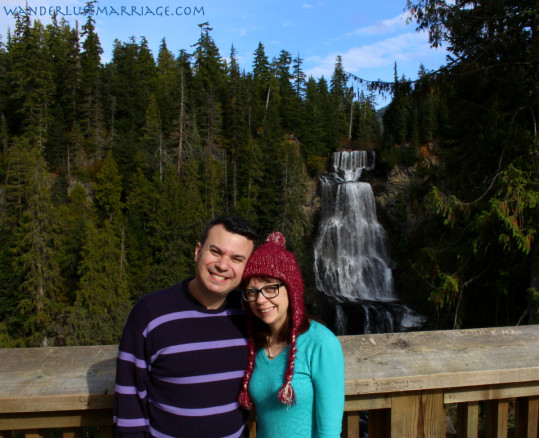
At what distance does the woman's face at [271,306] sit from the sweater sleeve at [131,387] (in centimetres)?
47

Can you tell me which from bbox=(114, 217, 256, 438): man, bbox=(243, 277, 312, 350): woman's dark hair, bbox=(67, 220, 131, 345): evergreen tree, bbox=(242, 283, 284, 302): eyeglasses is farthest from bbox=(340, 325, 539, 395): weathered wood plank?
bbox=(67, 220, 131, 345): evergreen tree

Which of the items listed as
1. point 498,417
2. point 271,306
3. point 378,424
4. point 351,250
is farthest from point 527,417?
point 351,250

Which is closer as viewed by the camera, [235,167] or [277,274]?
[277,274]

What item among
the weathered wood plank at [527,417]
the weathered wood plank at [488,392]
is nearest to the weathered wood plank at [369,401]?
the weathered wood plank at [488,392]

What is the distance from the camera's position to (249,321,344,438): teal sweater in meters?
1.54

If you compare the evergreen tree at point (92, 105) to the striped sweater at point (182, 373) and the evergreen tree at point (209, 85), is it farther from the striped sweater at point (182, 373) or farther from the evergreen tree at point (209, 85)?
the striped sweater at point (182, 373)

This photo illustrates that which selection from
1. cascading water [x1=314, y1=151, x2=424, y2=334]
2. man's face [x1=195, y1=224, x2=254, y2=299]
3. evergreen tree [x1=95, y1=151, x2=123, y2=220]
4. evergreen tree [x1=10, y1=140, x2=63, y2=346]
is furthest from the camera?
evergreen tree [x1=95, y1=151, x2=123, y2=220]

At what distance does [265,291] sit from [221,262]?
0.75ft

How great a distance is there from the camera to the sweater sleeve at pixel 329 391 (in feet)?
5.03

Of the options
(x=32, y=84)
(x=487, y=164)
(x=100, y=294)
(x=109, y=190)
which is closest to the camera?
(x=487, y=164)

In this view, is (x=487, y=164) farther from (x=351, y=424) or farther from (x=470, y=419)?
(x=351, y=424)

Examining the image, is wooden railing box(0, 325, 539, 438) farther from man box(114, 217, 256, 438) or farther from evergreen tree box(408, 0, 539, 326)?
evergreen tree box(408, 0, 539, 326)

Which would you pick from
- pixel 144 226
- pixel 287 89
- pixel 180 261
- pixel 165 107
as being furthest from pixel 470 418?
pixel 287 89

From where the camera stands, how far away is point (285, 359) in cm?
166
